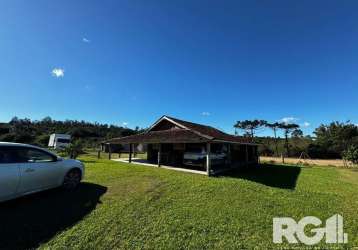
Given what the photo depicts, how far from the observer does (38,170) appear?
5.92 meters

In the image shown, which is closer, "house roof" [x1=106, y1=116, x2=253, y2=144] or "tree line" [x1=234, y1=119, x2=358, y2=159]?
"house roof" [x1=106, y1=116, x2=253, y2=144]

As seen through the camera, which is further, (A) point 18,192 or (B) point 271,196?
(B) point 271,196

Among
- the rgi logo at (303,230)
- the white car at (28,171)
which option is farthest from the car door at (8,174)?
the rgi logo at (303,230)

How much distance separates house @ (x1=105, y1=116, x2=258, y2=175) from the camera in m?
13.7

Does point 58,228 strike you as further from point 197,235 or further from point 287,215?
point 287,215

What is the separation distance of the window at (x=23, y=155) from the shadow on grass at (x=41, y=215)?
1.18m

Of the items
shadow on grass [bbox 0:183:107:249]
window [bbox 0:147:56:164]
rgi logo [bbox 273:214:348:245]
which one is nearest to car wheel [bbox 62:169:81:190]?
shadow on grass [bbox 0:183:107:249]

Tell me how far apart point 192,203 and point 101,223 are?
2.73m

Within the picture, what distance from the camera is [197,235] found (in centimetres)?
430

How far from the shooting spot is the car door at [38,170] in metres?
5.58

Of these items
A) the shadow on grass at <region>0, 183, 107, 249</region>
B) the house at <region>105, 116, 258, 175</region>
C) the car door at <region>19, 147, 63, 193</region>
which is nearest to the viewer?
the shadow on grass at <region>0, 183, 107, 249</region>

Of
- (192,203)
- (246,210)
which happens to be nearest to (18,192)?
(192,203)

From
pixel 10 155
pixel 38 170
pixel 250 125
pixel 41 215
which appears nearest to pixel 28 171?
pixel 38 170

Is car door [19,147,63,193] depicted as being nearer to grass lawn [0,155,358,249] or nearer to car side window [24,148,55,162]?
car side window [24,148,55,162]
